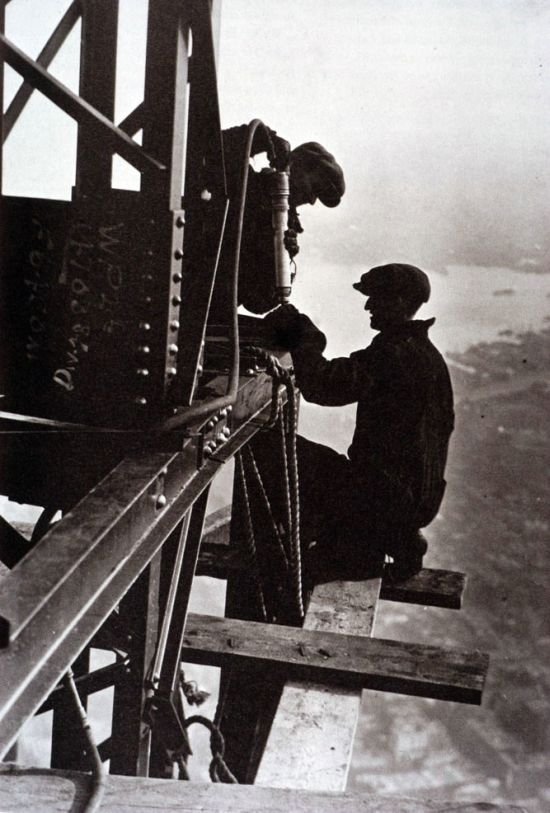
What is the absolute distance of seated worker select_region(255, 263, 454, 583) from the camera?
3949 millimetres

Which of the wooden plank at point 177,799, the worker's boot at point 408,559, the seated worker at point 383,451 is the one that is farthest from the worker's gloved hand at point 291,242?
the wooden plank at point 177,799

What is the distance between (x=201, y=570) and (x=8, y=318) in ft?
7.85

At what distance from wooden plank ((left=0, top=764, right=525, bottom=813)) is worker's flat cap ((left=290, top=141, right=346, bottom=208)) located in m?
3.03

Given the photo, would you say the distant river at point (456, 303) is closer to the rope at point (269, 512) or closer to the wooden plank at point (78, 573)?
the rope at point (269, 512)

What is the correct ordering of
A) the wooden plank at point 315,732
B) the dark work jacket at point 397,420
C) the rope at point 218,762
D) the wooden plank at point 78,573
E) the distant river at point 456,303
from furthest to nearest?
the distant river at point 456,303, the dark work jacket at point 397,420, the rope at point 218,762, the wooden plank at point 315,732, the wooden plank at point 78,573

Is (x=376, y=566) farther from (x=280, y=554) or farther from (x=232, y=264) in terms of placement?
(x=232, y=264)

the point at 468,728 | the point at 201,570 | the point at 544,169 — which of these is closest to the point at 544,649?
the point at 468,728

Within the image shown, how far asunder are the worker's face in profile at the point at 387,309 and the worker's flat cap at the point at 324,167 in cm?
53

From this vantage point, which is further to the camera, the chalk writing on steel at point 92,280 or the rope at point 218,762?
the rope at point 218,762

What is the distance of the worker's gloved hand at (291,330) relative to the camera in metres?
3.63

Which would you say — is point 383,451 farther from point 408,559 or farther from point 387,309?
point 387,309

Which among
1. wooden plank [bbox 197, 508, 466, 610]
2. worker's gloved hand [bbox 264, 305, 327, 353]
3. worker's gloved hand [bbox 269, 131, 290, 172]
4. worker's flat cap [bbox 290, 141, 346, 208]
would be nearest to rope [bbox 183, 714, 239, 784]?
wooden plank [bbox 197, 508, 466, 610]

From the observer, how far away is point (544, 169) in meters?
9.14

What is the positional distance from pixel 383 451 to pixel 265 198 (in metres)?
1.34
